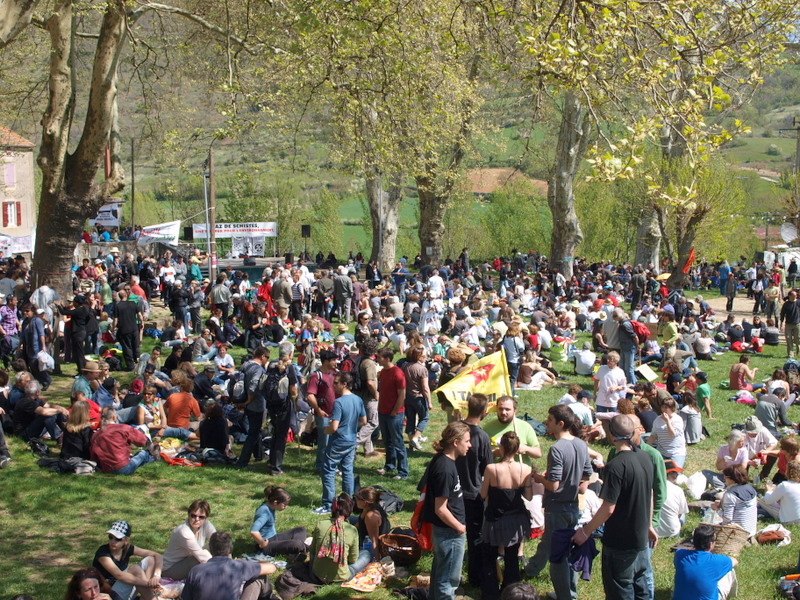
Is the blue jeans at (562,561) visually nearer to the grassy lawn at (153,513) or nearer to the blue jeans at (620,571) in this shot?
the blue jeans at (620,571)

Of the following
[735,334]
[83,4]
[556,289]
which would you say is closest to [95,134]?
[83,4]

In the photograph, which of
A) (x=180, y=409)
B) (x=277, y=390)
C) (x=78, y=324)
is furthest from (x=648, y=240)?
(x=277, y=390)

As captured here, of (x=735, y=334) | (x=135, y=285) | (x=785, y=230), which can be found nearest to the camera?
(x=135, y=285)

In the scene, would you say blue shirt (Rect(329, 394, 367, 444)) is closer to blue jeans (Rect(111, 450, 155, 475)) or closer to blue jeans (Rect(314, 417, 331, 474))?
blue jeans (Rect(314, 417, 331, 474))

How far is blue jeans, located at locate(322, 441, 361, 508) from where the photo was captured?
862 cm

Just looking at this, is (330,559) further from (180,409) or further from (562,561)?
(180,409)

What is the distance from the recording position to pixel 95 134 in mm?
12492

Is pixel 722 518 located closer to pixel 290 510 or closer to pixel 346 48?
pixel 290 510

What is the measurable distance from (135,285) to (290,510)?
9.61 metres

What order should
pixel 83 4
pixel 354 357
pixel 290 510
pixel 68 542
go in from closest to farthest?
pixel 68 542, pixel 290 510, pixel 354 357, pixel 83 4

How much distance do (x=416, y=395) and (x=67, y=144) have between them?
276 inches

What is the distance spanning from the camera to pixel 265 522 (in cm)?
774

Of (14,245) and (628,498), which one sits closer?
(628,498)

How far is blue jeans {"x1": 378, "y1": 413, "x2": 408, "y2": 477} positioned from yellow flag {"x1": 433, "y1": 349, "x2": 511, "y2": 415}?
2.78 feet
